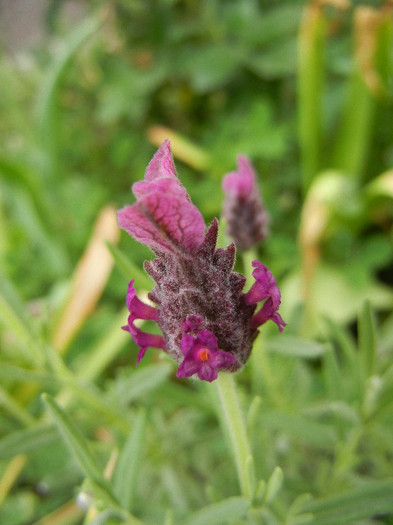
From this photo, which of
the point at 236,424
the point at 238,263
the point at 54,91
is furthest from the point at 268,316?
the point at 54,91

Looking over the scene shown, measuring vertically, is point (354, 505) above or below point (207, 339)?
below

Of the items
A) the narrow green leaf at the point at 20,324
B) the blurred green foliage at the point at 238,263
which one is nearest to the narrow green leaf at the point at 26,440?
the blurred green foliage at the point at 238,263

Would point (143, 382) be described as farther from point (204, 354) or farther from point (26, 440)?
point (204, 354)

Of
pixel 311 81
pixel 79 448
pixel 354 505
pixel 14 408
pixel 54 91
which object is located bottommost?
pixel 354 505

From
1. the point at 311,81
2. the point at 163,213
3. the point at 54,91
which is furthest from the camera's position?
the point at 54,91

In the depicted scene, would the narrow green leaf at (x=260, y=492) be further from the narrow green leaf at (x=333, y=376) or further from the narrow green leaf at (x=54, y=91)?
the narrow green leaf at (x=54, y=91)

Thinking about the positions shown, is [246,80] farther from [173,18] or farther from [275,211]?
[275,211]

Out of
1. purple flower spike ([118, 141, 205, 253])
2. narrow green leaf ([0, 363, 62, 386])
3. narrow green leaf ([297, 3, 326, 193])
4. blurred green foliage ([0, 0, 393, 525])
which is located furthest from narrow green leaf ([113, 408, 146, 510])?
narrow green leaf ([297, 3, 326, 193])

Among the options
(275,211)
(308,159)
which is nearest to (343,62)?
(308,159)
